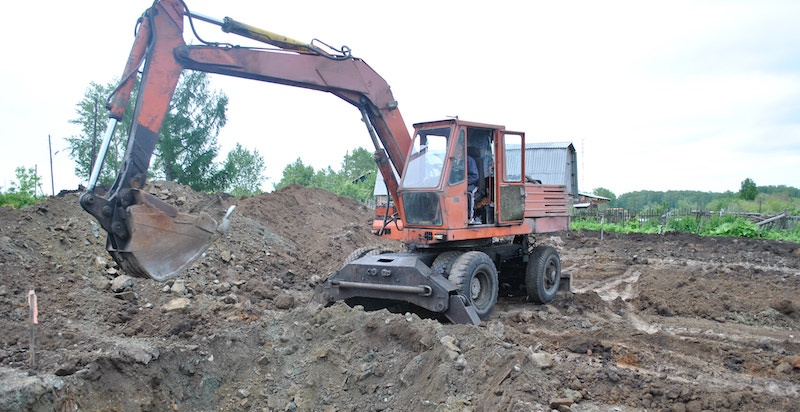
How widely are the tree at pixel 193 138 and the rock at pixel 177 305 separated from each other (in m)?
16.3

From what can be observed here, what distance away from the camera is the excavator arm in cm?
479

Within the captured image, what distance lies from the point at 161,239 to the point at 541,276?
568 centimetres

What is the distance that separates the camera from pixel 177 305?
7.22m

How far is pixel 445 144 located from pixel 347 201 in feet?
46.6

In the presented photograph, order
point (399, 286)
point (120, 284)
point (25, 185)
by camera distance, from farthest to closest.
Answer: point (25, 185) → point (120, 284) → point (399, 286)

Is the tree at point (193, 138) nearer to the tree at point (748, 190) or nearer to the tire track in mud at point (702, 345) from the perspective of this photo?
the tire track in mud at point (702, 345)

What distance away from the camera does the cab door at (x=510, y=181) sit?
7473mm

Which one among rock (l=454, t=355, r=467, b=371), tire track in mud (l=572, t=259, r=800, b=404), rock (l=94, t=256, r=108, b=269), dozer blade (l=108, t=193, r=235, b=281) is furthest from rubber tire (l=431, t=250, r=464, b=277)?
rock (l=94, t=256, r=108, b=269)

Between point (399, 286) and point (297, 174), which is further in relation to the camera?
point (297, 174)

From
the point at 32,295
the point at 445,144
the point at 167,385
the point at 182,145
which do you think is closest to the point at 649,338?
Answer: the point at 445,144

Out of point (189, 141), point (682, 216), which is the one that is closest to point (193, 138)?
point (189, 141)

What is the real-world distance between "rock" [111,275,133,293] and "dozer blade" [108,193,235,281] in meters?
3.27

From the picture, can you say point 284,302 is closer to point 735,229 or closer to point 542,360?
point 542,360

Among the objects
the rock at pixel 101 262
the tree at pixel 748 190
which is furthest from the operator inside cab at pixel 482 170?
the tree at pixel 748 190
